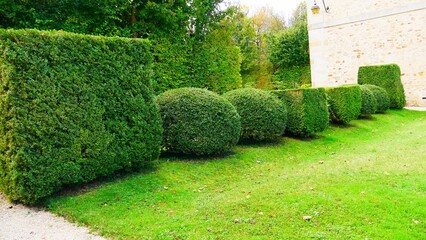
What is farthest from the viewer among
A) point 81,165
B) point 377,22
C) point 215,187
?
point 377,22

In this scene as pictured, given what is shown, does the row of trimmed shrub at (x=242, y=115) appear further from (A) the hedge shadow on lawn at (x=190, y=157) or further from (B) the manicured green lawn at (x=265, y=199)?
(B) the manicured green lawn at (x=265, y=199)

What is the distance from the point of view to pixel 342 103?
10.1 metres

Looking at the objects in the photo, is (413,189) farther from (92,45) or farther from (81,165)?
(92,45)

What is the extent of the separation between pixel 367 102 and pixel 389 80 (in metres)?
3.47

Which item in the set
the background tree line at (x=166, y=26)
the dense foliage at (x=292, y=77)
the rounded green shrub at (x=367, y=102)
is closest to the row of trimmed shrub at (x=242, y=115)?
the rounded green shrub at (x=367, y=102)

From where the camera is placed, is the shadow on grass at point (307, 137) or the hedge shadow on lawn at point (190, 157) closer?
the hedge shadow on lawn at point (190, 157)

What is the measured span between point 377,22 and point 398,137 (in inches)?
364

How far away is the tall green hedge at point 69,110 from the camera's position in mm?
3914

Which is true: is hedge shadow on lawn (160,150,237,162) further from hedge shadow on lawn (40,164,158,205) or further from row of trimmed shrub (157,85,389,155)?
hedge shadow on lawn (40,164,158,205)

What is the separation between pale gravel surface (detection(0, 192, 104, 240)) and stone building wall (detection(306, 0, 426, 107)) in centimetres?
1625

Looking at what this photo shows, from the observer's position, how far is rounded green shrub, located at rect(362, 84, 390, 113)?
12985 millimetres

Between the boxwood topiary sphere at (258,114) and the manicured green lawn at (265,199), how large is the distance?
0.78 meters

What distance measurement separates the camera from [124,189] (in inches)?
182

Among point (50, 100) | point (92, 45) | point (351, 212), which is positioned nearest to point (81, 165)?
point (50, 100)
